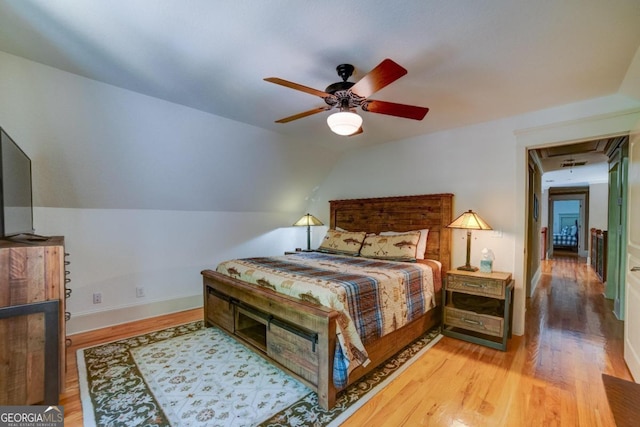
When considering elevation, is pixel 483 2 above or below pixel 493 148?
above

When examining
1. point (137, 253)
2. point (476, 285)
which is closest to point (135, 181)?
point (137, 253)

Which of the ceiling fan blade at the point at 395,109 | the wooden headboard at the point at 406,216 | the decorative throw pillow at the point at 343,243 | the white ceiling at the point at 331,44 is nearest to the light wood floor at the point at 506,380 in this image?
the wooden headboard at the point at 406,216

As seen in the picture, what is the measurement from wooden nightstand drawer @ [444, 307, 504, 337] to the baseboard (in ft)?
10.9

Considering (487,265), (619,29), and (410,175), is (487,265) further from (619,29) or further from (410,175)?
(619,29)

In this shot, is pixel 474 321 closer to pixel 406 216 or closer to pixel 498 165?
pixel 406 216

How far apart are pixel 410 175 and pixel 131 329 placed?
3.98 metres

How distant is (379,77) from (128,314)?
12.4 ft

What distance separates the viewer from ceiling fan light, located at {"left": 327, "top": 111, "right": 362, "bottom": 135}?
2.02 meters

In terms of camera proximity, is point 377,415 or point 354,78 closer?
point 377,415

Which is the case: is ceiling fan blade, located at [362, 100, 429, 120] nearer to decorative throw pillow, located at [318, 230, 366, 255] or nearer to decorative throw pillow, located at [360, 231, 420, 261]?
decorative throw pillow, located at [360, 231, 420, 261]

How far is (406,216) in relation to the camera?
3984mm

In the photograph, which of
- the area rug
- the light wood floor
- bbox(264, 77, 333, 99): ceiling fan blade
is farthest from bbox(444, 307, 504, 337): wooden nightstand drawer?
bbox(264, 77, 333, 99): ceiling fan blade

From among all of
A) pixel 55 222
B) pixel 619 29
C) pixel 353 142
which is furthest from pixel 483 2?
pixel 55 222

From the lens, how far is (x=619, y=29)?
1.72 meters
